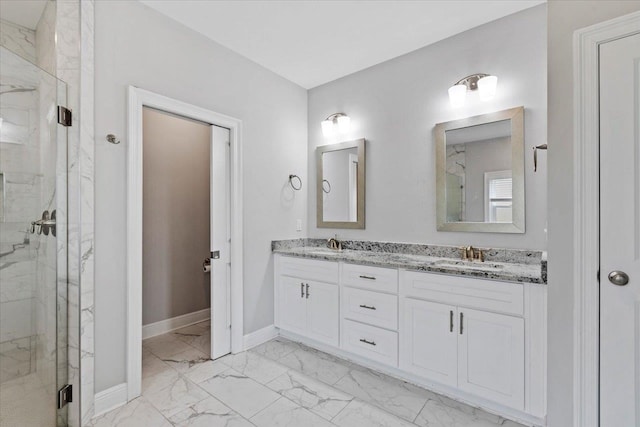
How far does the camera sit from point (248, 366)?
237 cm

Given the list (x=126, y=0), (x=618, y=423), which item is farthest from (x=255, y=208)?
(x=618, y=423)

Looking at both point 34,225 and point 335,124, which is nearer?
point 34,225

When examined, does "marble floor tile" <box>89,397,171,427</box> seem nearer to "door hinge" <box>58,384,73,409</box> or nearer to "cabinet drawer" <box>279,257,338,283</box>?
"door hinge" <box>58,384,73,409</box>

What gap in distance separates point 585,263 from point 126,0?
3.08 meters

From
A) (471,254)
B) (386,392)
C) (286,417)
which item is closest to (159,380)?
(286,417)

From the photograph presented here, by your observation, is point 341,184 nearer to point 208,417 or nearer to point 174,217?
point 174,217

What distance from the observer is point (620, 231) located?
4.25 feet

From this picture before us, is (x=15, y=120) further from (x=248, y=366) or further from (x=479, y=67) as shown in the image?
(x=479, y=67)

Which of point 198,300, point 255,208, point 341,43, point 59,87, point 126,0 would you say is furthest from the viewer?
point 198,300

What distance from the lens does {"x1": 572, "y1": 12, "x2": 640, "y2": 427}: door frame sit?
4.39 ft

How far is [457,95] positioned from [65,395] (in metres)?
3.30

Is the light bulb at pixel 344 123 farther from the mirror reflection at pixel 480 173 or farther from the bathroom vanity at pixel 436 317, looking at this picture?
the bathroom vanity at pixel 436 317

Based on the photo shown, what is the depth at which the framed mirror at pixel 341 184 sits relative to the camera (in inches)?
116

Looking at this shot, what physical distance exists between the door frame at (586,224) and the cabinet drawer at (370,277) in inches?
40.6
